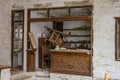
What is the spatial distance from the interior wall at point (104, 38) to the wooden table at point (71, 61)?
28 centimetres

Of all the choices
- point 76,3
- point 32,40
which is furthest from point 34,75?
point 76,3

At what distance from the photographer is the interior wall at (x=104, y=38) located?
684 centimetres

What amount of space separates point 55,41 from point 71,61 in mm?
1625

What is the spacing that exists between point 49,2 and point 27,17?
1.09 meters

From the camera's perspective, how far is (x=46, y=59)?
915 centimetres

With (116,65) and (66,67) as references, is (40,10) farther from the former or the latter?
(116,65)

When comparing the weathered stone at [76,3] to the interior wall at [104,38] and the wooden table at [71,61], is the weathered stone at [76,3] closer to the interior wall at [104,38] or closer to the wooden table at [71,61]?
the interior wall at [104,38]

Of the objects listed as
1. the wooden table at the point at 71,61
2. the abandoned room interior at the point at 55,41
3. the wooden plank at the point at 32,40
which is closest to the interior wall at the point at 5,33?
the abandoned room interior at the point at 55,41

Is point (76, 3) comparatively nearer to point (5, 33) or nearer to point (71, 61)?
point (71, 61)

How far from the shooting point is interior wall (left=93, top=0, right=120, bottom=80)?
6.84m

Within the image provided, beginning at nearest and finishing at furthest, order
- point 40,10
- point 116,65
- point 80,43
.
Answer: point 116,65 → point 40,10 → point 80,43

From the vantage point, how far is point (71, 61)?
24.5 ft

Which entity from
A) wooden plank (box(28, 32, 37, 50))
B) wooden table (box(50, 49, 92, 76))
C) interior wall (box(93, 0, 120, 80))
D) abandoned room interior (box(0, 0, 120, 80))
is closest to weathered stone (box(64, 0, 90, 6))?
abandoned room interior (box(0, 0, 120, 80))

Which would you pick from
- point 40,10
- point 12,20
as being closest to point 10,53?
point 12,20
